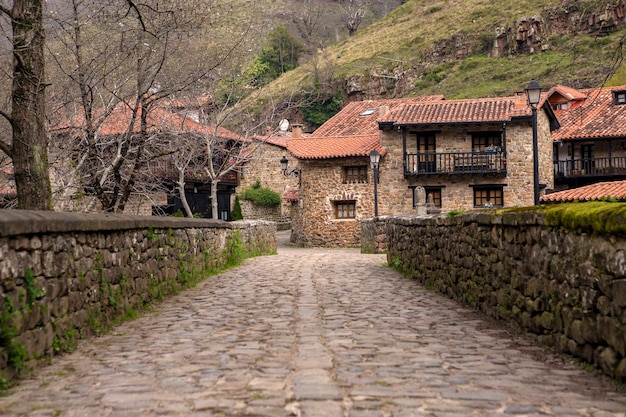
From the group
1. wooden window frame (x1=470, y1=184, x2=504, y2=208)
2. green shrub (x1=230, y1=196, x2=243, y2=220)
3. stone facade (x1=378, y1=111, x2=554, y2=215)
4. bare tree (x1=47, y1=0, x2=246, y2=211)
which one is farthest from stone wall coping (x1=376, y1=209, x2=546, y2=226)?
green shrub (x1=230, y1=196, x2=243, y2=220)

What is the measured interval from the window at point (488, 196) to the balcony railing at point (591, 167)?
719cm

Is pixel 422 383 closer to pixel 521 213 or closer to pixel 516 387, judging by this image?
pixel 516 387

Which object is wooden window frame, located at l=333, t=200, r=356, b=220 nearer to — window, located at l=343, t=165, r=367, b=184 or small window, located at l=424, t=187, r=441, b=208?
window, located at l=343, t=165, r=367, b=184

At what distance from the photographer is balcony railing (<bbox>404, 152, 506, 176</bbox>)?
3216 centimetres

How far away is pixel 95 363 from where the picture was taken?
5.09 meters

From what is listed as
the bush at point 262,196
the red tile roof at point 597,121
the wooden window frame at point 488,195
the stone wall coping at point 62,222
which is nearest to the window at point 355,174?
the wooden window frame at point 488,195

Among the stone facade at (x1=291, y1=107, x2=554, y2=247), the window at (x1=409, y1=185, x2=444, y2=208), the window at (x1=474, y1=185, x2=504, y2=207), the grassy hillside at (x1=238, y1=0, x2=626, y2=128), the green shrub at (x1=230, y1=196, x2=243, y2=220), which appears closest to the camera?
the stone facade at (x1=291, y1=107, x2=554, y2=247)

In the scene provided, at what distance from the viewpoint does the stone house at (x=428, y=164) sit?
32.2m

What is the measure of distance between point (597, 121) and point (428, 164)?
11.8 meters

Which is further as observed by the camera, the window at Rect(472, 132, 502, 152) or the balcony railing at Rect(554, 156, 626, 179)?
the balcony railing at Rect(554, 156, 626, 179)

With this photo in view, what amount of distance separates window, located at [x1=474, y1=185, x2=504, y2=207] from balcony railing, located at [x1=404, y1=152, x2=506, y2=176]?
1211 millimetres

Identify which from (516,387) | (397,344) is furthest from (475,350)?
(516,387)

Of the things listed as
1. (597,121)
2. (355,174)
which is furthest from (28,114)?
(597,121)

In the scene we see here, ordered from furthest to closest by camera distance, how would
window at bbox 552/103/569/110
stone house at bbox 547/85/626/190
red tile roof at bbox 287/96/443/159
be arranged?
window at bbox 552/103/569/110 → stone house at bbox 547/85/626/190 → red tile roof at bbox 287/96/443/159
